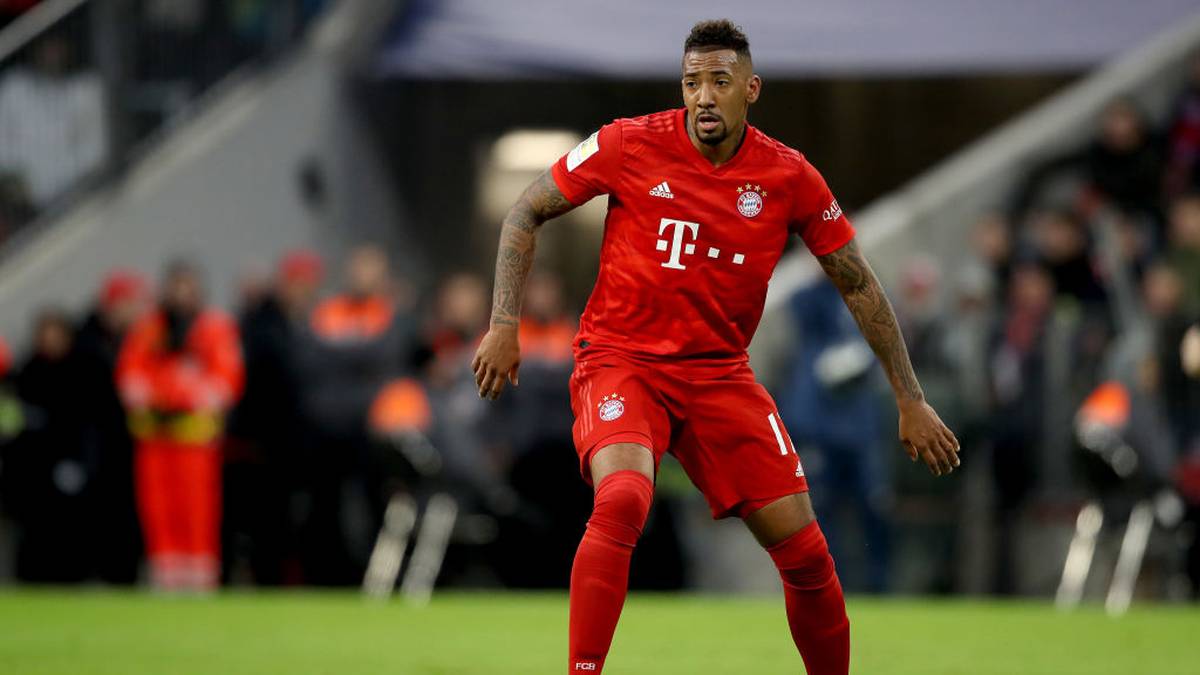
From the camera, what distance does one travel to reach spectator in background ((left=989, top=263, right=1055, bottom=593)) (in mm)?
15922

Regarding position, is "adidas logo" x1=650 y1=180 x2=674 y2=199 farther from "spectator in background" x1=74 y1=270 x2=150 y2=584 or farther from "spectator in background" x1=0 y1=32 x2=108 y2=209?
"spectator in background" x1=0 y1=32 x2=108 y2=209

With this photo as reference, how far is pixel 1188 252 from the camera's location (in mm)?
15766

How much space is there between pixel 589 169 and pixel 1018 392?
31.2 feet

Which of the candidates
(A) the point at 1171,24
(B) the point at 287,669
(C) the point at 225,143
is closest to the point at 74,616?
(B) the point at 287,669

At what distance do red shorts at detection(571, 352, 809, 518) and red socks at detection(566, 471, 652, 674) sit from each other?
1.05 feet

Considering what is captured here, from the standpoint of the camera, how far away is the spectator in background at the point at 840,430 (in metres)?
15.4

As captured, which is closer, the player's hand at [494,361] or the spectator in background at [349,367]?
the player's hand at [494,361]

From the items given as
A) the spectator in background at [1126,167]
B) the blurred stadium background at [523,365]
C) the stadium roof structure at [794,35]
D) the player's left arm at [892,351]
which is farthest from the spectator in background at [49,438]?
the player's left arm at [892,351]

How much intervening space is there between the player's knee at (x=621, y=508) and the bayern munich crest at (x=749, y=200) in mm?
986

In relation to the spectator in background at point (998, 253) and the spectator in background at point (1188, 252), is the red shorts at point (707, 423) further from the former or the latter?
the spectator in background at point (998, 253)

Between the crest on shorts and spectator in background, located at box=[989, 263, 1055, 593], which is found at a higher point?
the crest on shorts

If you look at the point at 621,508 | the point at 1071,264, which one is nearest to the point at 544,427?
the point at 1071,264

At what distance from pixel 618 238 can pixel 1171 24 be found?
517 inches

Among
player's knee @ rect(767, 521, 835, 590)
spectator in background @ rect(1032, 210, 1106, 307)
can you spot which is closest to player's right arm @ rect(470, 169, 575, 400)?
player's knee @ rect(767, 521, 835, 590)
